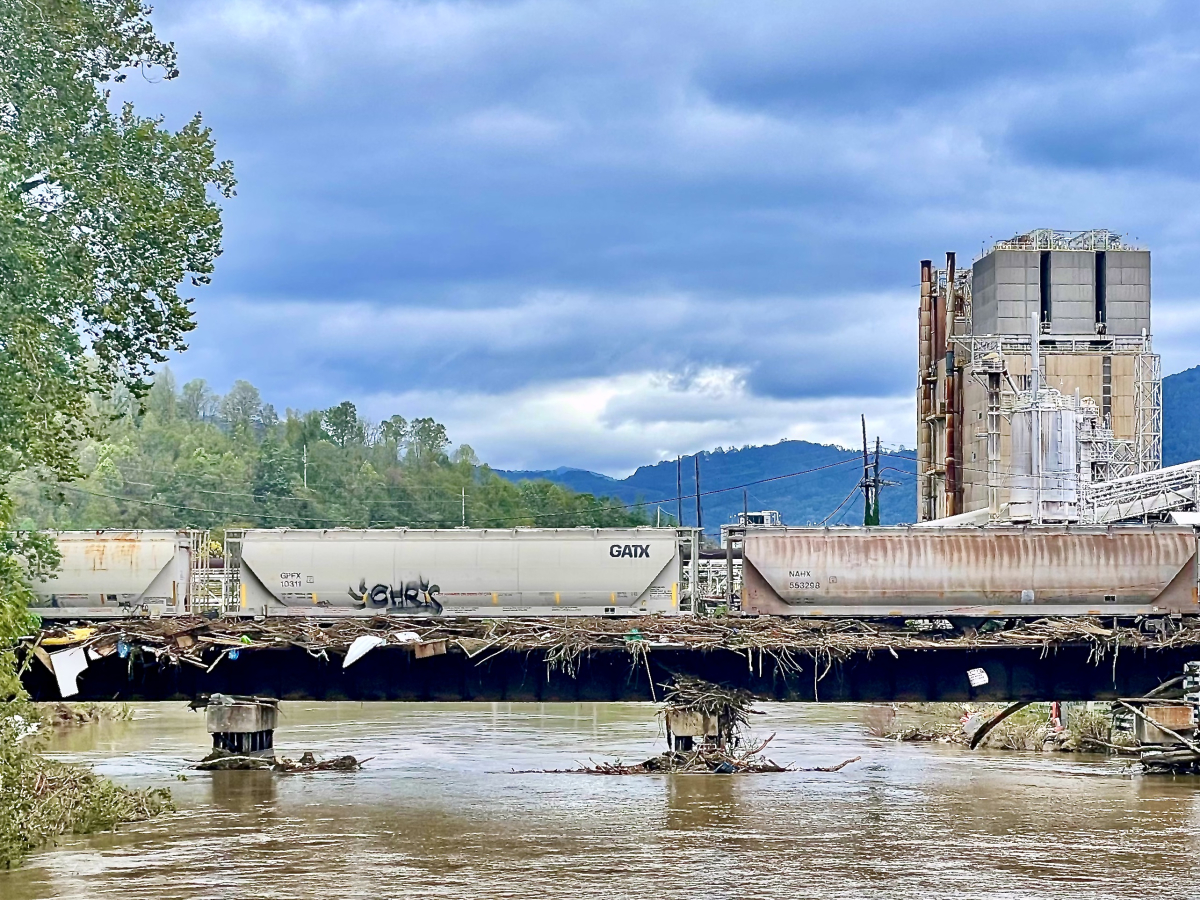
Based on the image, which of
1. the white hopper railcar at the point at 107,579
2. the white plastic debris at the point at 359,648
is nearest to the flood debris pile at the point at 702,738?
the white plastic debris at the point at 359,648

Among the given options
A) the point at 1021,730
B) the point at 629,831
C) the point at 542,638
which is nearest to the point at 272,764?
the point at 542,638

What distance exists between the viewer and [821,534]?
3925cm

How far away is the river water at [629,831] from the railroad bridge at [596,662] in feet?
8.09

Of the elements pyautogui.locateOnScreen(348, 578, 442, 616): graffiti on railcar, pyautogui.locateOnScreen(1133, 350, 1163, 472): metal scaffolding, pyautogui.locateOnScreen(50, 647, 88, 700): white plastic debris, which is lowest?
pyautogui.locateOnScreen(50, 647, 88, 700): white plastic debris

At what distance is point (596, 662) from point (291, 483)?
342 feet

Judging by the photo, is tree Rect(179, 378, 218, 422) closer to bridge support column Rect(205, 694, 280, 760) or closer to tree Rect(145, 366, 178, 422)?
tree Rect(145, 366, 178, 422)

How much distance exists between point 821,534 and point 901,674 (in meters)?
5.12

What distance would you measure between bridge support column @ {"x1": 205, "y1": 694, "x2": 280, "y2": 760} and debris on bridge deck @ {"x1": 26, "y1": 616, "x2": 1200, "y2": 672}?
13.5 feet

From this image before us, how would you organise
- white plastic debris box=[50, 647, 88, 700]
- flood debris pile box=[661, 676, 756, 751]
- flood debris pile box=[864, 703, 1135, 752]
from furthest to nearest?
flood debris pile box=[864, 703, 1135, 752] → flood debris pile box=[661, 676, 756, 751] → white plastic debris box=[50, 647, 88, 700]

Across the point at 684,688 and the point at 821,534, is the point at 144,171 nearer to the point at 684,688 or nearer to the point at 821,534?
the point at 684,688

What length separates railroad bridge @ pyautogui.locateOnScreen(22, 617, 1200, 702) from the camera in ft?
112

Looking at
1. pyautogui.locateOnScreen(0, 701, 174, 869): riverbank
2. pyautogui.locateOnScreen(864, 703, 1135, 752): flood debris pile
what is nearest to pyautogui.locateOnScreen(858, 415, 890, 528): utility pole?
pyautogui.locateOnScreen(864, 703, 1135, 752): flood debris pile

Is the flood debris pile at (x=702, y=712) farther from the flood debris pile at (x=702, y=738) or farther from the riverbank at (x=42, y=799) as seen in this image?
the riverbank at (x=42, y=799)

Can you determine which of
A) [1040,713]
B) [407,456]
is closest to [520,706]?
[1040,713]
